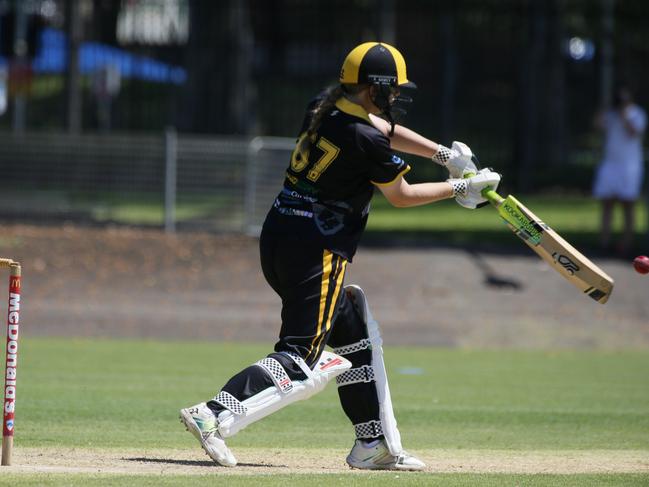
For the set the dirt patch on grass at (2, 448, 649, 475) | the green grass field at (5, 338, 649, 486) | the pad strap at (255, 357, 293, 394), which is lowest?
the green grass field at (5, 338, 649, 486)

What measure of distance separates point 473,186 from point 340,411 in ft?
11.9

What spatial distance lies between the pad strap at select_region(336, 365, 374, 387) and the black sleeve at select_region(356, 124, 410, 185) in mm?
1195

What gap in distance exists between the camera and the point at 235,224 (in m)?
20.1

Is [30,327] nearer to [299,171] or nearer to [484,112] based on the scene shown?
[299,171]

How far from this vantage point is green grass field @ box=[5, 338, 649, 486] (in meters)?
7.21

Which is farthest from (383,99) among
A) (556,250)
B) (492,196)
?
(556,250)

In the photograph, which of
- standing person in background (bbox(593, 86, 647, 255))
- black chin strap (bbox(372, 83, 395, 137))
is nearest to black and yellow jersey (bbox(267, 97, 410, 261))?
black chin strap (bbox(372, 83, 395, 137))

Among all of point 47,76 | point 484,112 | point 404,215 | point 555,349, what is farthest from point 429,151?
point 47,76

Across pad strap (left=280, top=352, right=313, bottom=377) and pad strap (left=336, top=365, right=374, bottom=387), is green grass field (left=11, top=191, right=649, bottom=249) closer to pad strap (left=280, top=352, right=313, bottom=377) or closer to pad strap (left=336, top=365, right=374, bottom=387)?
pad strap (left=336, top=365, right=374, bottom=387)

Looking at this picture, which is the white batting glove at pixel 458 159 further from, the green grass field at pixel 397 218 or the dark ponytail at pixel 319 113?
the green grass field at pixel 397 218

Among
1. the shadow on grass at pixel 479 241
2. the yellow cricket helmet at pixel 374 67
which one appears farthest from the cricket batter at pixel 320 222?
the shadow on grass at pixel 479 241

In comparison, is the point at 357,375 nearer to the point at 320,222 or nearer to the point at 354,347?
the point at 354,347

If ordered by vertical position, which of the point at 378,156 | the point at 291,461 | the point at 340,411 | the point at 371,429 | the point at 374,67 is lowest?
the point at 340,411

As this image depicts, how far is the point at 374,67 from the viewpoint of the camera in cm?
698
